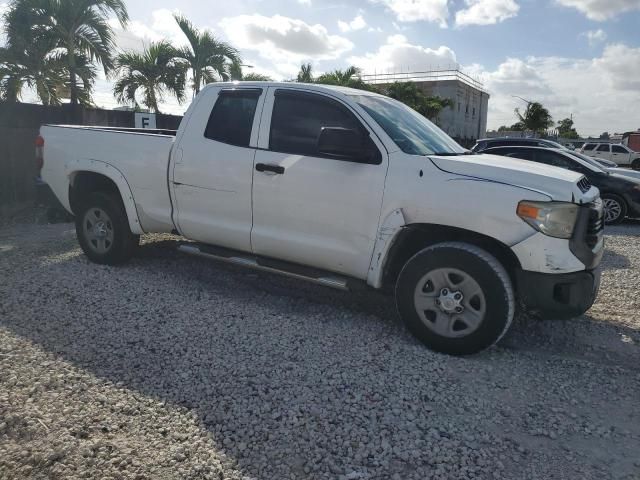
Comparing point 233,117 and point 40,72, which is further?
point 40,72

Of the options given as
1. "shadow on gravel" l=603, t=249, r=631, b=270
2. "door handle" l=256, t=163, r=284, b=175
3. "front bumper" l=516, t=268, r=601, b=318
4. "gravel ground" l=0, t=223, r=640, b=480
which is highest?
"door handle" l=256, t=163, r=284, b=175

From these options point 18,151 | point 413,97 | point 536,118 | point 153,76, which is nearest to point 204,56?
point 153,76

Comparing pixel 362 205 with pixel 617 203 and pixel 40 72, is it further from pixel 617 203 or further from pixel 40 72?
pixel 40 72

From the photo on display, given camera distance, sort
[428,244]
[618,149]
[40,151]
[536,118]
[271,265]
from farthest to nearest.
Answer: [536,118]
[618,149]
[40,151]
[271,265]
[428,244]

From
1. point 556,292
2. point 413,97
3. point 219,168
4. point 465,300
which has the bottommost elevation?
point 465,300

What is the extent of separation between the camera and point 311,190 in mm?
4273

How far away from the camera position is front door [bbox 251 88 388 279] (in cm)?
408

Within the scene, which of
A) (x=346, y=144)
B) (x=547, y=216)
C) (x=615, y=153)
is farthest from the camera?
(x=615, y=153)

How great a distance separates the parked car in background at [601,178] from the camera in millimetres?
10242

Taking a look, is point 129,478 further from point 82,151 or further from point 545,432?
point 82,151

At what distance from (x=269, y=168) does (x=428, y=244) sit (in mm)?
1477

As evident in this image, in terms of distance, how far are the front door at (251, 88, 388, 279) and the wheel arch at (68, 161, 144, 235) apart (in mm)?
1574

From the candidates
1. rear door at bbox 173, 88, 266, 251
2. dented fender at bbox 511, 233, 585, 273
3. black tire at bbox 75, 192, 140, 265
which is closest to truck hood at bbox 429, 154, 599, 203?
dented fender at bbox 511, 233, 585, 273

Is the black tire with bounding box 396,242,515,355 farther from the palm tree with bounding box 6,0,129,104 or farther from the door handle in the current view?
the palm tree with bounding box 6,0,129,104
